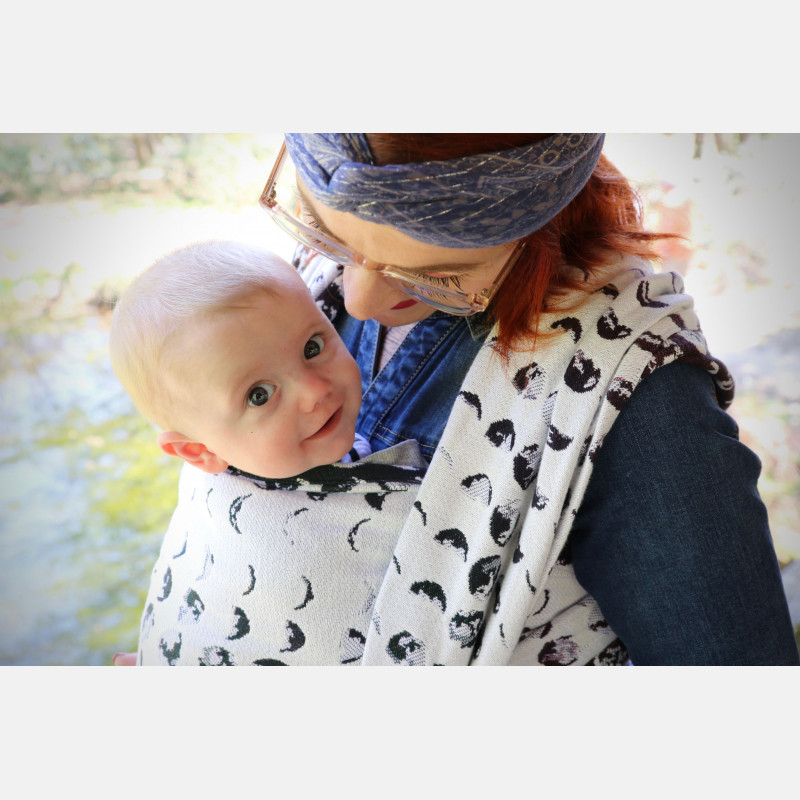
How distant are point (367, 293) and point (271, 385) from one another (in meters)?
0.27

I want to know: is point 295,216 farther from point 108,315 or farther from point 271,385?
point 108,315

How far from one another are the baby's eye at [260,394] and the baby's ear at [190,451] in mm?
154

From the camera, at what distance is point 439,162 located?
2.51 feet

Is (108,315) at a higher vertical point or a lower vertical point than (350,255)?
lower

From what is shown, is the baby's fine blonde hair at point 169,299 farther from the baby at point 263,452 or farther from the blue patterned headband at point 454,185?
the blue patterned headband at point 454,185

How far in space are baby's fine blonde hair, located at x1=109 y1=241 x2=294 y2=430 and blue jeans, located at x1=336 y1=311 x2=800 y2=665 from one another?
2.00 ft

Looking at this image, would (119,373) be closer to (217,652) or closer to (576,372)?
(217,652)

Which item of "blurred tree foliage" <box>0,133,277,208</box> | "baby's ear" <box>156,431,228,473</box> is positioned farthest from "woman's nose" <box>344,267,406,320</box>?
"blurred tree foliage" <box>0,133,277,208</box>

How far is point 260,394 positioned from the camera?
1.12 metres


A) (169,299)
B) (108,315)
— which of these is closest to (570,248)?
(169,299)

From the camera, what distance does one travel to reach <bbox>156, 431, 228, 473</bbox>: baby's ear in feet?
3.87

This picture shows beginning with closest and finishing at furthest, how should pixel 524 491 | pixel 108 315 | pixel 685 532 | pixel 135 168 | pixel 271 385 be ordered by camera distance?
pixel 685 532, pixel 524 491, pixel 271 385, pixel 135 168, pixel 108 315

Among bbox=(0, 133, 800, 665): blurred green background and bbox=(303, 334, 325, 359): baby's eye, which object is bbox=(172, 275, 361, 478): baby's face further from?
bbox=(0, 133, 800, 665): blurred green background

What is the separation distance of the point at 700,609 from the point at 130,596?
1.63 metres
